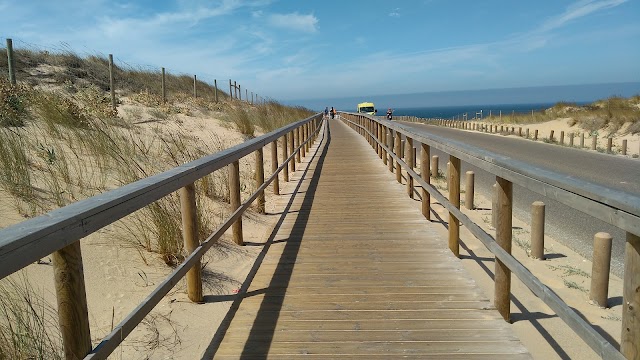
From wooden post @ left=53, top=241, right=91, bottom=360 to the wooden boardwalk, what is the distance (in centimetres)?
124

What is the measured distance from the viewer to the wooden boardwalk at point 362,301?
3.14m

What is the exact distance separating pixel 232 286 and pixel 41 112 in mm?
6048

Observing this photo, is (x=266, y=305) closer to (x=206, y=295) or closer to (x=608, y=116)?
(x=206, y=295)

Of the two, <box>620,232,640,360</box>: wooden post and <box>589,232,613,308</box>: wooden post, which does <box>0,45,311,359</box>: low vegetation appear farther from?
<box>589,232,613,308</box>: wooden post

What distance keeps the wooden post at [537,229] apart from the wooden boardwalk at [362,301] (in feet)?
4.13

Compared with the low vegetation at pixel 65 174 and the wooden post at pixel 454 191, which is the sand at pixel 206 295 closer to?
the low vegetation at pixel 65 174

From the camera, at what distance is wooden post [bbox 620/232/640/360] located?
187 centimetres

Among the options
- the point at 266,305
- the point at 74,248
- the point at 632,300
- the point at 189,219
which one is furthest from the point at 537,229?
the point at 74,248

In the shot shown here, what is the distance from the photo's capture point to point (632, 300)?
1900 mm

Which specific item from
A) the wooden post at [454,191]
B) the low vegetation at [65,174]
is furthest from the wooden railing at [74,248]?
the wooden post at [454,191]

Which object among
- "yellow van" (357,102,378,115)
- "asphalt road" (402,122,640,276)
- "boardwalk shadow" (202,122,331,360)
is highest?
"yellow van" (357,102,378,115)

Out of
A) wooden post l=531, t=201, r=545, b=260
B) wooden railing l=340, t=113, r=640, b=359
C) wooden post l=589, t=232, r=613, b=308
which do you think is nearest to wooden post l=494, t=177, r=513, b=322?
wooden railing l=340, t=113, r=640, b=359

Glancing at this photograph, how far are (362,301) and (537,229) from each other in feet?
10.5

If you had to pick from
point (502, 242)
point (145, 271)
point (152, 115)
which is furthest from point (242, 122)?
point (502, 242)
